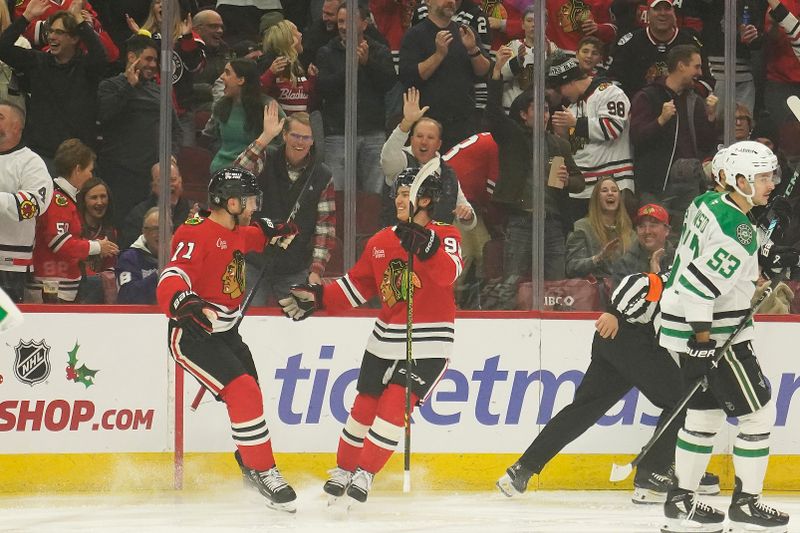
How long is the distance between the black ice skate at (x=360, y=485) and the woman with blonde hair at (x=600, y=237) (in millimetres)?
1490

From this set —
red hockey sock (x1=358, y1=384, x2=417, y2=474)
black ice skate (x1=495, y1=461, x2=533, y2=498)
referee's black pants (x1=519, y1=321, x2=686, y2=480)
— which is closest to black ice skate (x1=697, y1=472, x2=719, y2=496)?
referee's black pants (x1=519, y1=321, x2=686, y2=480)

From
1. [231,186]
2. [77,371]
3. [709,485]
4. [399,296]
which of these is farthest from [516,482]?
[77,371]

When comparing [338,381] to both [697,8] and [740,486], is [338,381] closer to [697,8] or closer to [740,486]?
[740,486]

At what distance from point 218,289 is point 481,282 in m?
1.32

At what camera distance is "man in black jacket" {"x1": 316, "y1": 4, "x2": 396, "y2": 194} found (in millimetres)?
5934

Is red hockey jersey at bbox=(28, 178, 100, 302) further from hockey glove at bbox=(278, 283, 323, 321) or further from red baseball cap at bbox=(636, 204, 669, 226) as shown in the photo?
red baseball cap at bbox=(636, 204, 669, 226)

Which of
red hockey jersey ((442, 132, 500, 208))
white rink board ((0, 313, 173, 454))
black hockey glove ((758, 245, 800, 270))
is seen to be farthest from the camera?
red hockey jersey ((442, 132, 500, 208))

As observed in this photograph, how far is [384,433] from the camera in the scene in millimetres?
5129

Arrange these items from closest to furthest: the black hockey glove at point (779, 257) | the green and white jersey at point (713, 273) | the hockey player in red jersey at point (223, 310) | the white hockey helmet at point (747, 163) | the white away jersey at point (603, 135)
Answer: the green and white jersey at point (713, 273) < the white hockey helmet at point (747, 163) < the black hockey glove at point (779, 257) < the hockey player in red jersey at point (223, 310) < the white away jersey at point (603, 135)

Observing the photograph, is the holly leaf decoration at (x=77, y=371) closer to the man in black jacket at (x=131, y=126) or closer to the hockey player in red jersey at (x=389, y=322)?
the man in black jacket at (x=131, y=126)

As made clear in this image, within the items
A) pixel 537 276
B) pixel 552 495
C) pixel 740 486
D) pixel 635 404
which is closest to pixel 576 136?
pixel 537 276

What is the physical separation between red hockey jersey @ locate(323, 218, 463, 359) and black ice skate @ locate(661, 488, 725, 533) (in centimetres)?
115

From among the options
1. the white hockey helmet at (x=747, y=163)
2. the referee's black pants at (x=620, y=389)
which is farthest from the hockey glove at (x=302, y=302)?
the white hockey helmet at (x=747, y=163)

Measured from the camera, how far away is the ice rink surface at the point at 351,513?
4.90 meters
